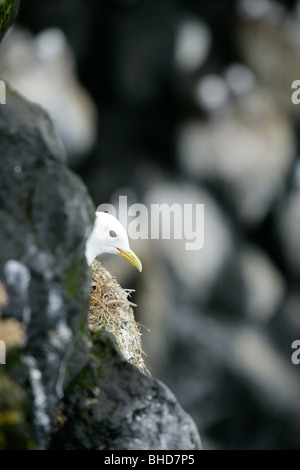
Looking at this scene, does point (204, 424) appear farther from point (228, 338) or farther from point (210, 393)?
point (228, 338)

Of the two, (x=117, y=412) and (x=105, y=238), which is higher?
(x=105, y=238)

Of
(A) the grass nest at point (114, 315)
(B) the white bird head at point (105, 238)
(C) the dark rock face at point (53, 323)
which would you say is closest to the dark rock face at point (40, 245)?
(C) the dark rock face at point (53, 323)

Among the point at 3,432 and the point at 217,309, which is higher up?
the point at 217,309

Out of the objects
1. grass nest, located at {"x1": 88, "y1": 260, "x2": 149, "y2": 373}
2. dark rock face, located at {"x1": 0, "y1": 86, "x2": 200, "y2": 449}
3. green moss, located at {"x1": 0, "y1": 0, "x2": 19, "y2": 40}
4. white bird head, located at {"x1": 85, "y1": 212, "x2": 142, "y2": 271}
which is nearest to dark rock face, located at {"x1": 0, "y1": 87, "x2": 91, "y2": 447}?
dark rock face, located at {"x1": 0, "y1": 86, "x2": 200, "y2": 449}

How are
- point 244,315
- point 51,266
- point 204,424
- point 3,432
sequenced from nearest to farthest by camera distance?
point 3,432 < point 51,266 < point 204,424 < point 244,315

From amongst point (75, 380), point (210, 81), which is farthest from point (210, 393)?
point (75, 380)

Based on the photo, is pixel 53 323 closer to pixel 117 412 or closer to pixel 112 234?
pixel 117 412

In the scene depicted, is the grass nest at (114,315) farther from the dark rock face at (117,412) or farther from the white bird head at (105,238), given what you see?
the dark rock face at (117,412)

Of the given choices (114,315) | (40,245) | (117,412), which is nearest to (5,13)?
(40,245)
